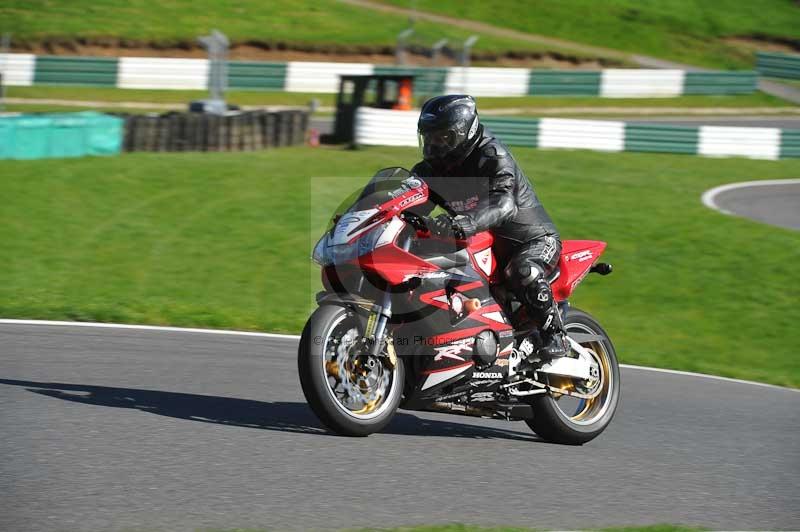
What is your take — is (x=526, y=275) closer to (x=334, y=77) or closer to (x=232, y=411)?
(x=232, y=411)

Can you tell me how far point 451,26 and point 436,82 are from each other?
10258mm

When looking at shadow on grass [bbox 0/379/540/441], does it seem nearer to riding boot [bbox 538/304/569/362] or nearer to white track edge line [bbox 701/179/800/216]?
riding boot [bbox 538/304/569/362]

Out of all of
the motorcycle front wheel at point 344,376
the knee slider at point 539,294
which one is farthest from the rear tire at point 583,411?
the motorcycle front wheel at point 344,376

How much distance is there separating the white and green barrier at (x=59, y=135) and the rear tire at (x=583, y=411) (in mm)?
13222

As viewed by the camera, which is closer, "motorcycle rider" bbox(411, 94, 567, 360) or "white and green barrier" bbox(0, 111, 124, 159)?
"motorcycle rider" bbox(411, 94, 567, 360)

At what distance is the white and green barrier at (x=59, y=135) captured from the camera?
706 inches

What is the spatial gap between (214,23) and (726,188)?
77.0 ft

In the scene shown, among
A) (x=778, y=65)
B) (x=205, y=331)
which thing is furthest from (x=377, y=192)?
(x=778, y=65)

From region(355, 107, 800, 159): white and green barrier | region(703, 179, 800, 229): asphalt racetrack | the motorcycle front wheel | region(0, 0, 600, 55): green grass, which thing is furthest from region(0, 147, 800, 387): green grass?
region(0, 0, 600, 55): green grass

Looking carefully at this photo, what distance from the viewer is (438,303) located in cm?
618

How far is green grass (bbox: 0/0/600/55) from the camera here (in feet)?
119

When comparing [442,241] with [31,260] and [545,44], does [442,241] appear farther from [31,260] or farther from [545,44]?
[545,44]

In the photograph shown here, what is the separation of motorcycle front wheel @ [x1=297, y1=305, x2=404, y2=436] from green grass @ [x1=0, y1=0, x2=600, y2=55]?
3189 cm

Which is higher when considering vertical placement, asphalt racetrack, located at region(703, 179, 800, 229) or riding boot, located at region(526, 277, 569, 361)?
riding boot, located at region(526, 277, 569, 361)
